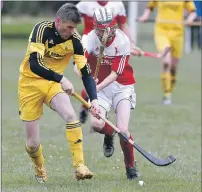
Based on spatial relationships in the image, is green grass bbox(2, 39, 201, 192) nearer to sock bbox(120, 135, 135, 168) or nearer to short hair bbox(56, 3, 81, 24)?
sock bbox(120, 135, 135, 168)

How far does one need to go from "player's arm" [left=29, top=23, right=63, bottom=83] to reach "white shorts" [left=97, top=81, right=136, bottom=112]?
4.20 feet

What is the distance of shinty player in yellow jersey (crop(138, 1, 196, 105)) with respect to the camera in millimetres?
16578

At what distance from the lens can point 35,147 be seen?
826cm

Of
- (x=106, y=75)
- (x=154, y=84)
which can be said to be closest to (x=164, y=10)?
(x=154, y=84)

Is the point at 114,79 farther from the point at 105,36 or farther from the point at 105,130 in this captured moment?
the point at 105,130

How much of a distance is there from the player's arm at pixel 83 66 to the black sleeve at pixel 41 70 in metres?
0.35

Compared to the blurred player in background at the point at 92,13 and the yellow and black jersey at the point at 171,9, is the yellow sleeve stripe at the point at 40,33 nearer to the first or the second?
the blurred player in background at the point at 92,13

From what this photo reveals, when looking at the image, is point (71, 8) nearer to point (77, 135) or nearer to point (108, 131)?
point (77, 135)

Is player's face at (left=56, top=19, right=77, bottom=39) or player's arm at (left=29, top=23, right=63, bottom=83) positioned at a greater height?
player's face at (left=56, top=19, right=77, bottom=39)

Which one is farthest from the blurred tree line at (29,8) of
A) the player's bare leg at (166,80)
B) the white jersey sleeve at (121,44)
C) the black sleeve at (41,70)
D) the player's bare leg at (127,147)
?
the black sleeve at (41,70)

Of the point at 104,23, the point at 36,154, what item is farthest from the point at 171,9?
the point at 36,154

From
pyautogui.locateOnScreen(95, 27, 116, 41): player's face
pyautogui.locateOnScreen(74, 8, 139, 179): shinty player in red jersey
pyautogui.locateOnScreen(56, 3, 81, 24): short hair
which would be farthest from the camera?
pyautogui.locateOnScreen(74, 8, 139, 179): shinty player in red jersey

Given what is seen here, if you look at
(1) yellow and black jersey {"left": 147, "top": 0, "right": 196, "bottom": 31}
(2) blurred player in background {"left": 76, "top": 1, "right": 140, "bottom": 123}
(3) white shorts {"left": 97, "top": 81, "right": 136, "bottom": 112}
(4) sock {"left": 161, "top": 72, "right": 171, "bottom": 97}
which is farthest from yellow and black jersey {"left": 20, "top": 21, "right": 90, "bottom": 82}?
(1) yellow and black jersey {"left": 147, "top": 0, "right": 196, "bottom": 31}

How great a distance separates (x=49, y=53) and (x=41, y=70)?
12.7 inches
